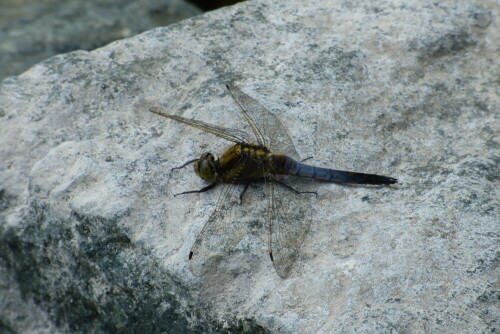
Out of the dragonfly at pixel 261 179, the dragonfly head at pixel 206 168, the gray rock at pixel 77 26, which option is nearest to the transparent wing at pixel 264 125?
the dragonfly at pixel 261 179

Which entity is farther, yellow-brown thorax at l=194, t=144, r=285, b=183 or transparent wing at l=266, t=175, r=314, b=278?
yellow-brown thorax at l=194, t=144, r=285, b=183

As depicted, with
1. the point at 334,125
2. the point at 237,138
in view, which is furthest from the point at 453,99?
the point at 237,138

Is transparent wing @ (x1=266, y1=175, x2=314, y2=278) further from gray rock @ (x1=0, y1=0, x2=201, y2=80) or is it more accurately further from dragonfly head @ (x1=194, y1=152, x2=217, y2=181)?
gray rock @ (x1=0, y1=0, x2=201, y2=80)

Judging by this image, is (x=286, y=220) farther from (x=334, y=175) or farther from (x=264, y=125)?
(x=264, y=125)

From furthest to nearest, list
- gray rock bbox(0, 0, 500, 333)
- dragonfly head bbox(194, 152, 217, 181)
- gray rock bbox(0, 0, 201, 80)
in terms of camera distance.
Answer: gray rock bbox(0, 0, 201, 80) → dragonfly head bbox(194, 152, 217, 181) → gray rock bbox(0, 0, 500, 333)

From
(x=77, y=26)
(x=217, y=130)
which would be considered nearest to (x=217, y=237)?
(x=217, y=130)

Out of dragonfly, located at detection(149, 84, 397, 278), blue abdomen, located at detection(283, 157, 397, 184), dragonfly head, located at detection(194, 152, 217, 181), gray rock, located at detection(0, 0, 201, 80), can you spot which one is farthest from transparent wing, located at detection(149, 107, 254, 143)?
gray rock, located at detection(0, 0, 201, 80)

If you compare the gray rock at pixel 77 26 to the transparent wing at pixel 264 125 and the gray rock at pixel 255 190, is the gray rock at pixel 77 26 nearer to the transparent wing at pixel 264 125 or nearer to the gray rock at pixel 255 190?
the gray rock at pixel 255 190
